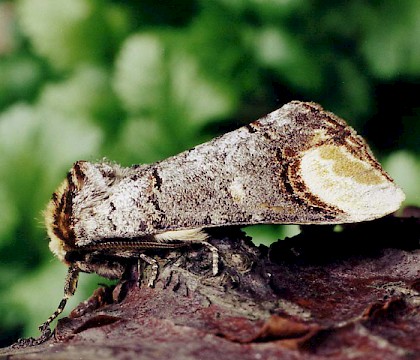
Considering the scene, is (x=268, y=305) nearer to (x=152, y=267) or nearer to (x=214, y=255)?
(x=214, y=255)

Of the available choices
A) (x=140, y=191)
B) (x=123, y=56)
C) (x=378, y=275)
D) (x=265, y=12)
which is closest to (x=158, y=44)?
(x=123, y=56)

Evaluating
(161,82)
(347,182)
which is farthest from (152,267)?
(161,82)

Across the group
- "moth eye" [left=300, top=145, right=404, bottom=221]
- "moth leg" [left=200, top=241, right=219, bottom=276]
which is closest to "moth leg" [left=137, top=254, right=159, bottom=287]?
"moth leg" [left=200, top=241, right=219, bottom=276]

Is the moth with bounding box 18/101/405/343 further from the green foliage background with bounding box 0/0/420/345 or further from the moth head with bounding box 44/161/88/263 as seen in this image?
the green foliage background with bounding box 0/0/420/345

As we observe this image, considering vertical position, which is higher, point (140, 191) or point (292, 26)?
point (292, 26)

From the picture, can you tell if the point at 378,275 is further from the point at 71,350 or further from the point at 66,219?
the point at 66,219

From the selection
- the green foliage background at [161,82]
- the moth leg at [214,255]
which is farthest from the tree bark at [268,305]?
the green foliage background at [161,82]
